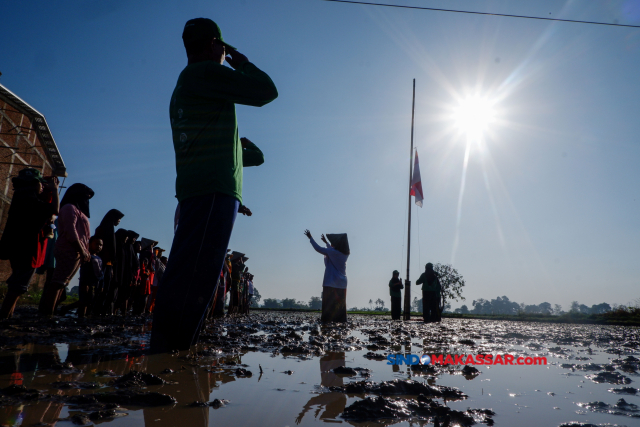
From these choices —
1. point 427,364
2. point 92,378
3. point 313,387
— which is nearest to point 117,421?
point 92,378

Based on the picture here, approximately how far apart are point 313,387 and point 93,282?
19.5 ft

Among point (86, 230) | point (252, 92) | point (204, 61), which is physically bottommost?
point (86, 230)

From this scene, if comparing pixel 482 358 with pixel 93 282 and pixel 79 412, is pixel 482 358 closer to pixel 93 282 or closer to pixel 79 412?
pixel 79 412

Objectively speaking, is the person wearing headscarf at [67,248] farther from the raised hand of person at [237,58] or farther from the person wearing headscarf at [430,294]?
the person wearing headscarf at [430,294]

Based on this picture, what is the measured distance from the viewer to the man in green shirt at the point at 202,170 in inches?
87.7

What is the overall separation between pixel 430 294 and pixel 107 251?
27.8ft

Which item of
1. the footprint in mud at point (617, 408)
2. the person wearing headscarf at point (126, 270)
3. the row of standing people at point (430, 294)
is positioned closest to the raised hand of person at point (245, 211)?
the footprint in mud at point (617, 408)

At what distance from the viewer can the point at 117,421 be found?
3.29 ft

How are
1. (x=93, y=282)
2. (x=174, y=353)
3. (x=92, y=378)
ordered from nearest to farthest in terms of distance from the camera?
(x=92, y=378) < (x=174, y=353) < (x=93, y=282)

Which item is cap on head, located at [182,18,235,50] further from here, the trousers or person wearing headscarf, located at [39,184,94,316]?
person wearing headscarf, located at [39,184,94,316]

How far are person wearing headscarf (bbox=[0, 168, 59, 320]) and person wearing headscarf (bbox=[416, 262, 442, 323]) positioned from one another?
9326 mm

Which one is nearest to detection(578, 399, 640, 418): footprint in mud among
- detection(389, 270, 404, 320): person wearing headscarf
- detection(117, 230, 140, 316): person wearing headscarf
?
detection(117, 230, 140, 316): person wearing headscarf

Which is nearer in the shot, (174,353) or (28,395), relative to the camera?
(28,395)

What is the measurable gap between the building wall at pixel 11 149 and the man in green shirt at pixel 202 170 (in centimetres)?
Answer: 3520
